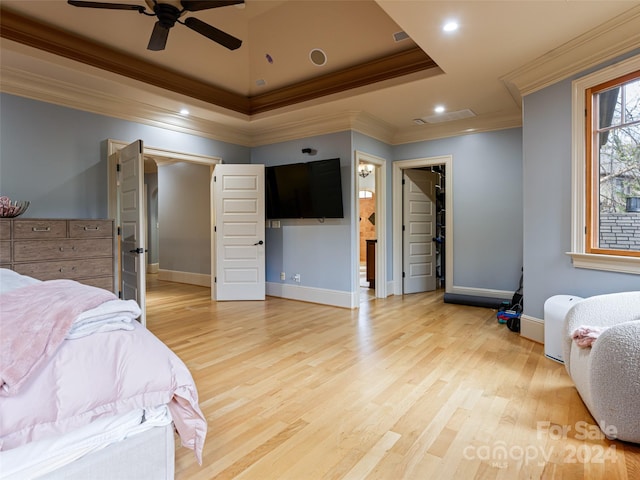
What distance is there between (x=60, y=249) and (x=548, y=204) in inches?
180

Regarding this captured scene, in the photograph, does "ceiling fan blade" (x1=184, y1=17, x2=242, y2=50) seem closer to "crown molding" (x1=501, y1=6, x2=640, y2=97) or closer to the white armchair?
"crown molding" (x1=501, y1=6, x2=640, y2=97)

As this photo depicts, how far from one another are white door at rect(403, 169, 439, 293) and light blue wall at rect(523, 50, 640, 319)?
246cm

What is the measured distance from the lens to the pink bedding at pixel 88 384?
3.43 feet

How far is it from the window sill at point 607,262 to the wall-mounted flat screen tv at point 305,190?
271cm

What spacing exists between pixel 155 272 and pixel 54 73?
5.94 meters

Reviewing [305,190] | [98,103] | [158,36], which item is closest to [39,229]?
[98,103]

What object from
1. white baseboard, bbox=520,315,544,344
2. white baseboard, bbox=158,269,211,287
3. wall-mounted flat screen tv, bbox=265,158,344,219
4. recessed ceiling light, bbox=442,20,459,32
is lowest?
white baseboard, bbox=520,315,544,344

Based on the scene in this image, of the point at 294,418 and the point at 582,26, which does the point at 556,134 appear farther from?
the point at 294,418

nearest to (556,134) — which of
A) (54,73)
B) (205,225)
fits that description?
(54,73)

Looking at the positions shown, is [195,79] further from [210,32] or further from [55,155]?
[55,155]

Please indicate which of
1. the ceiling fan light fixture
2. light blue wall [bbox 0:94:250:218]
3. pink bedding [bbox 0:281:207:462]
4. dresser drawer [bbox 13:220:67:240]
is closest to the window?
the ceiling fan light fixture

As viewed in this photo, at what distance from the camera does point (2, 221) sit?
2990 millimetres

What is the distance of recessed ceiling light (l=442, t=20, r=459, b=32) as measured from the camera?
2666 mm

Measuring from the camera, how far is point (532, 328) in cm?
340
